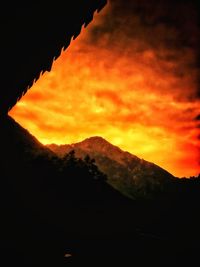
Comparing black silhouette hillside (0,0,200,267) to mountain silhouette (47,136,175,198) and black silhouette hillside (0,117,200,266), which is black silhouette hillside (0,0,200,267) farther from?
mountain silhouette (47,136,175,198)

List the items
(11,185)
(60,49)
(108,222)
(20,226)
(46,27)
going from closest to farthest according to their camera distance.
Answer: (46,27), (60,49), (20,226), (11,185), (108,222)

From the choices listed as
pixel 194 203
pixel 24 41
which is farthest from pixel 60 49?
pixel 194 203

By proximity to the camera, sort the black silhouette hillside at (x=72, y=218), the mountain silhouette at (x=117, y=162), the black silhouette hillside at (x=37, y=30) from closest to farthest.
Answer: the black silhouette hillside at (x=37, y=30) < the black silhouette hillside at (x=72, y=218) < the mountain silhouette at (x=117, y=162)

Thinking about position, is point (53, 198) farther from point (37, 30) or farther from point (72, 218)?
point (37, 30)

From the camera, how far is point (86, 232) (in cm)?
1207

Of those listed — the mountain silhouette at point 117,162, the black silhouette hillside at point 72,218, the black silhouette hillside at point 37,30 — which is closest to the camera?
the black silhouette hillside at point 37,30

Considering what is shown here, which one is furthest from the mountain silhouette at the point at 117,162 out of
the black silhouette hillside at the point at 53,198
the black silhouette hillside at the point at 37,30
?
the black silhouette hillside at the point at 37,30

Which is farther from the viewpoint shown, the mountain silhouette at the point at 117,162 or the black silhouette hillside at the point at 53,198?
the mountain silhouette at the point at 117,162

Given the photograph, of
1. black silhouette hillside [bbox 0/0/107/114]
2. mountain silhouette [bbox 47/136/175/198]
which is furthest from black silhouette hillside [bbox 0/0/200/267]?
mountain silhouette [bbox 47/136/175/198]

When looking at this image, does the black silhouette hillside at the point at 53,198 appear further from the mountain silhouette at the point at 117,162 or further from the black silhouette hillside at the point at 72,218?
the mountain silhouette at the point at 117,162

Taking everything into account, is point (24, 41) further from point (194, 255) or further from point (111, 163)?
point (111, 163)

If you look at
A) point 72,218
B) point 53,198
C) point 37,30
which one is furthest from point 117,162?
point 37,30

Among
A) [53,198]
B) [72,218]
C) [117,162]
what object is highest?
[117,162]

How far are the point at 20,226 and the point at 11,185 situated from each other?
5709 mm
